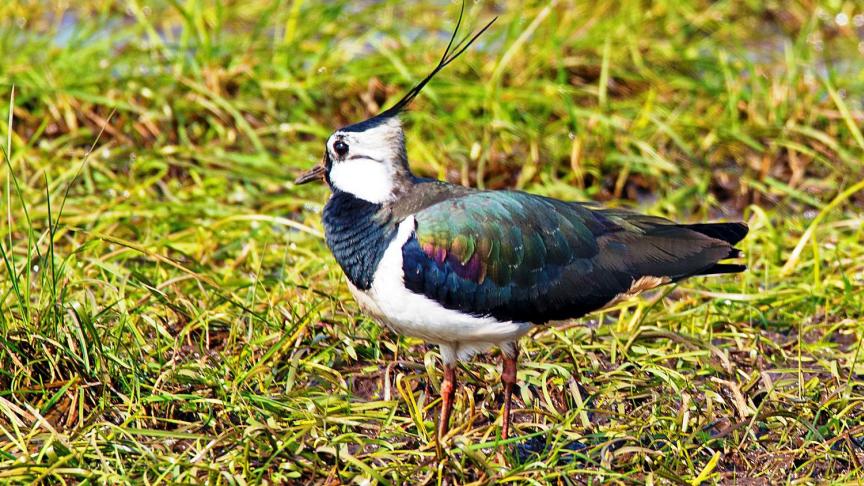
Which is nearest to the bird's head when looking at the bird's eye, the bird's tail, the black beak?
the bird's eye

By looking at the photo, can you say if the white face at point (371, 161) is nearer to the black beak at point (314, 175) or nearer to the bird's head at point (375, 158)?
the bird's head at point (375, 158)

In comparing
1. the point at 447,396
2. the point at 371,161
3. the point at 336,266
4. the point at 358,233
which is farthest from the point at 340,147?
the point at 336,266

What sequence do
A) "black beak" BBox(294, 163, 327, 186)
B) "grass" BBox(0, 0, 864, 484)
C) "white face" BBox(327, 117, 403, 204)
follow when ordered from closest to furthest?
"grass" BBox(0, 0, 864, 484) < "white face" BBox(327, 117, 403, 204) < "black beak" BBox(294, 163, 327, 186)

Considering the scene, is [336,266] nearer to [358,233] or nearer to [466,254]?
[358,233]

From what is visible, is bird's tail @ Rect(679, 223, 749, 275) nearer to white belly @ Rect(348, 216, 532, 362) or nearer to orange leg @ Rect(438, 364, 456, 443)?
white belly @ Rect(348, 216, 532, 362)

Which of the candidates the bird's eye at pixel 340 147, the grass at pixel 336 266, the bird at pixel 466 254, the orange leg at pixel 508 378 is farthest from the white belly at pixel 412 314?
the bird's eye at pixel 340 147

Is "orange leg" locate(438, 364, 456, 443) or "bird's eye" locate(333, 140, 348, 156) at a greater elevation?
"bird's eye" locate(333, 140, 348, 156)

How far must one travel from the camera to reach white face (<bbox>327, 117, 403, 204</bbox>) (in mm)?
4086

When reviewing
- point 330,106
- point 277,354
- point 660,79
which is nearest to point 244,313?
point 277,354

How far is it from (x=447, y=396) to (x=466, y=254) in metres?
0.48

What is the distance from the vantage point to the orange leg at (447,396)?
3.94m

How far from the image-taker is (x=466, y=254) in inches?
154

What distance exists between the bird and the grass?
33 centimetres

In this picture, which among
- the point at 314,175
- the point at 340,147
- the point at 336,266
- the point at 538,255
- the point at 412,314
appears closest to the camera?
the point at 412,314
